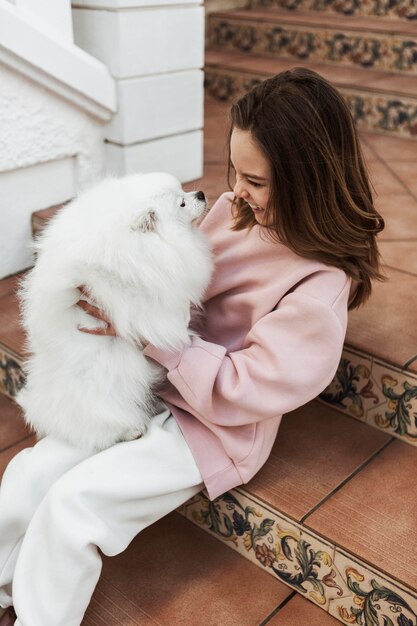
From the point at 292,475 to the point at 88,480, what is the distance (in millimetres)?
413

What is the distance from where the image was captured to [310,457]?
4.63 ft

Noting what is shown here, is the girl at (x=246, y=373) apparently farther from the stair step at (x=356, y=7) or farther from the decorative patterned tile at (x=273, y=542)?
the stair step at (x=356, y=7)

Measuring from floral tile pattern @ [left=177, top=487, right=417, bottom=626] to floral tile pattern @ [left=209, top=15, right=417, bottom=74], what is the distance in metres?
2.24

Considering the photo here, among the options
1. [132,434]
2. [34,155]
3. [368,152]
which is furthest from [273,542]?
[368,152]

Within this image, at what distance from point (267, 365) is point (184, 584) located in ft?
1.64

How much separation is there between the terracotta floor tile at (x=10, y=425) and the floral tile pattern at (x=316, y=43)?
2.16 meters

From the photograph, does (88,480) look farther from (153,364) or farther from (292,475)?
(292,475)

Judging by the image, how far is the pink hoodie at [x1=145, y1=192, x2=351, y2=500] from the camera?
1.17 m

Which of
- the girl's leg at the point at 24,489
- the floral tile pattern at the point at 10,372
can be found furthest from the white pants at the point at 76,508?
the floral tile pattern at the point at 10,372

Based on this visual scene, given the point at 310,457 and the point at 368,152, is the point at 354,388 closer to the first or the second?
the point at 310,457

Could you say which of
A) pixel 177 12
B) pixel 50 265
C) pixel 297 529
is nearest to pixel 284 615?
pixel 297 529

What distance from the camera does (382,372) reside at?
145cm

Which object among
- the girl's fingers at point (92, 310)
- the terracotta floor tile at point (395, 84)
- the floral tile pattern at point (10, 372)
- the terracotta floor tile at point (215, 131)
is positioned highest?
the girl's fingers at point (92, 310)

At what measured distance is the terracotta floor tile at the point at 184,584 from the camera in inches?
50.9
